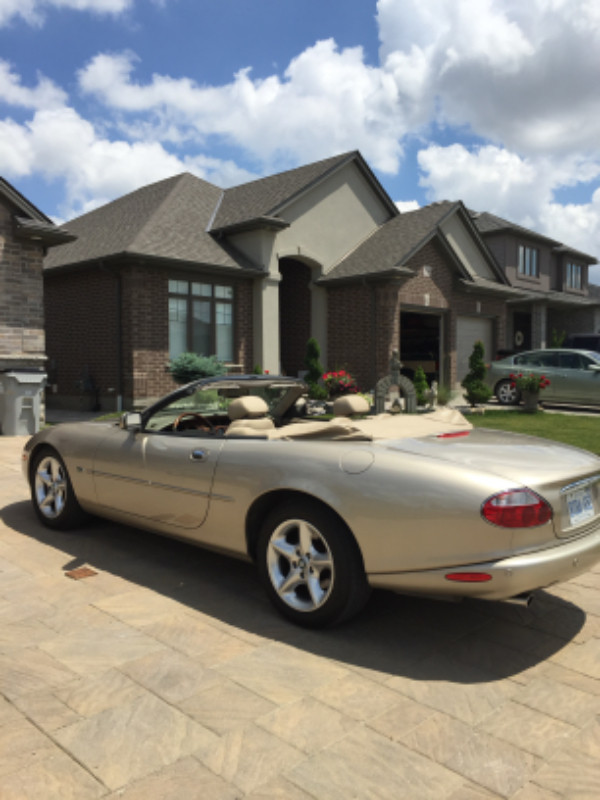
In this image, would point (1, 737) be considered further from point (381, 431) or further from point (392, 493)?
point (381, 431)

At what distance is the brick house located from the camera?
12148 mm

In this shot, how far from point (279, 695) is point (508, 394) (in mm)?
15235

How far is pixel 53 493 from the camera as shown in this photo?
543 cm

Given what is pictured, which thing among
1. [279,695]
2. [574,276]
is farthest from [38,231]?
[574,276]

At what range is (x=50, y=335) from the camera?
17359mm

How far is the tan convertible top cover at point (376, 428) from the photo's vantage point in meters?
3.78

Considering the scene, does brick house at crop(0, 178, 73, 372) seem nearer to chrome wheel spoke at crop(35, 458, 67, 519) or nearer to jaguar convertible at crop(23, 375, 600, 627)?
chrome wheel spoke at crop(35, 458, 67, 519)

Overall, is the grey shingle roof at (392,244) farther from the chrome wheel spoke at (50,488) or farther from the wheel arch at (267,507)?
the wheel arch at (267,507)

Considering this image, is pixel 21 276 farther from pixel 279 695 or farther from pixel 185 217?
pixel 279 695

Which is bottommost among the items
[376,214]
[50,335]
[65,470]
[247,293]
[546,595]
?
[546,595]

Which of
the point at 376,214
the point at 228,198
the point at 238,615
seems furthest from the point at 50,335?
the point at 238,615

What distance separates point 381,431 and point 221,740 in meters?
1.91

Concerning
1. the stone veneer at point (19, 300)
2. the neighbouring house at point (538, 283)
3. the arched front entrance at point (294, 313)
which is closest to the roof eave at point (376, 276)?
the arched front entrance at point (294, 313)

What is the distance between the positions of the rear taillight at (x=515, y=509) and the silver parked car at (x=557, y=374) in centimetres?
1334
